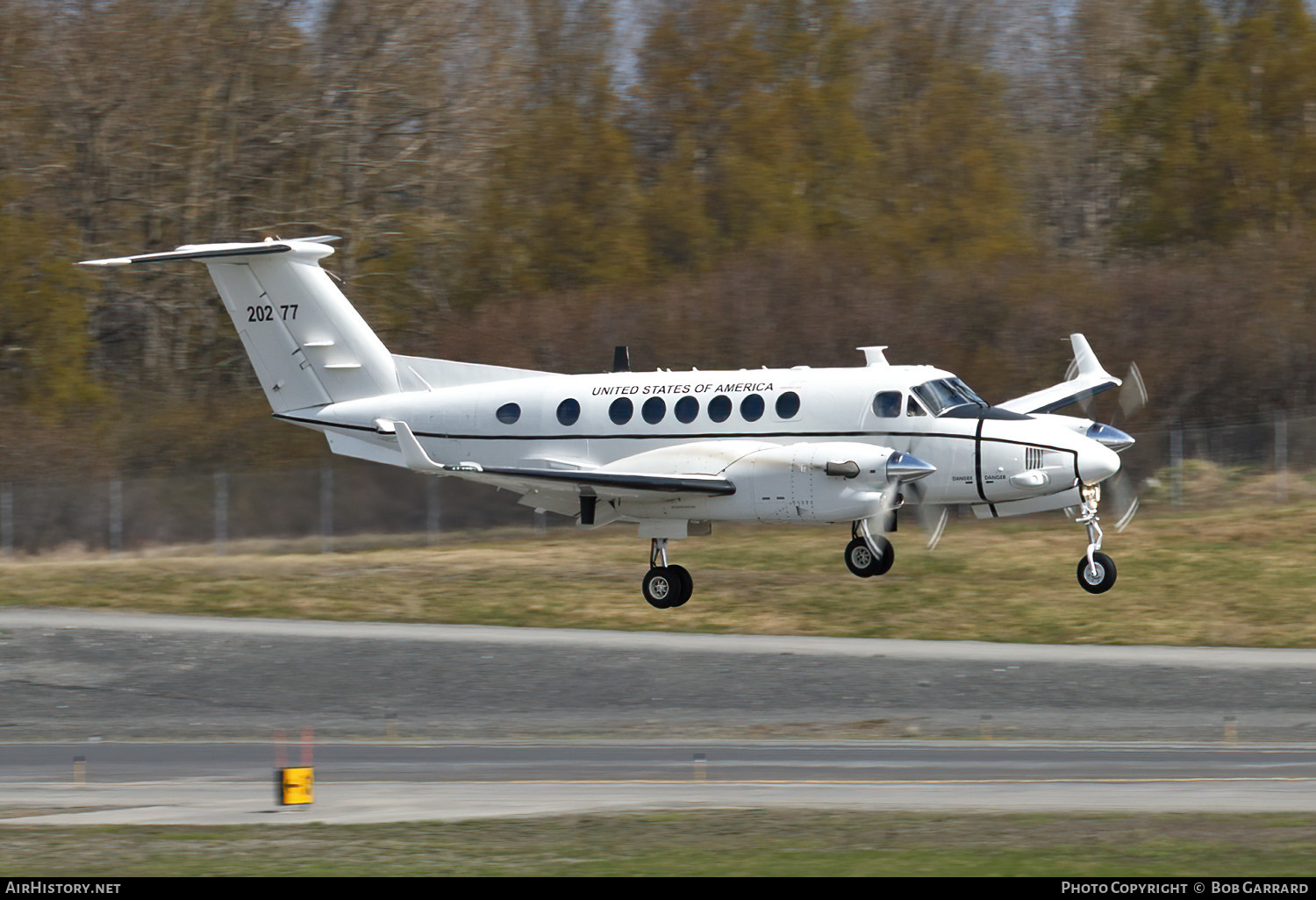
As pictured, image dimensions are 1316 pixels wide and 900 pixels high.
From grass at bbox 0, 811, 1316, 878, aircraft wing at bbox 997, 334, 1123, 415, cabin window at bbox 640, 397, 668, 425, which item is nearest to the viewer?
grass at bbox 0, 811, 1316, 878

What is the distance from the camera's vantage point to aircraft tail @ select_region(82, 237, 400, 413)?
105ft

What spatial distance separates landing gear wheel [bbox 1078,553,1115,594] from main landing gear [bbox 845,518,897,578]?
322 centimetres

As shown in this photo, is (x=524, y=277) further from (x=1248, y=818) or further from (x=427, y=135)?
(x=1248, y=818)

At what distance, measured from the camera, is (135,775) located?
2933 centimetres

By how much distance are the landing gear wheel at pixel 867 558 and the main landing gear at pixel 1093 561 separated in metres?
3.25

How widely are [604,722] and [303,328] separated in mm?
10805

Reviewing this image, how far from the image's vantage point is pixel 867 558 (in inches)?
1152

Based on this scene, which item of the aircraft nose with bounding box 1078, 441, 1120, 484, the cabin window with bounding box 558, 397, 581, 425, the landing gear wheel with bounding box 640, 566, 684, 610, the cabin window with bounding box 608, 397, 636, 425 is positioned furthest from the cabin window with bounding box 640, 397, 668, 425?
the aircraft nose with bounding box 1078, 441, 1120, 484

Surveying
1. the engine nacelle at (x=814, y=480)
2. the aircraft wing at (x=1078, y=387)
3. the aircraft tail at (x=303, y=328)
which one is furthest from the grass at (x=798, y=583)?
the engine nacelle at (x=814, y=480)

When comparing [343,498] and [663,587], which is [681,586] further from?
[343,498]

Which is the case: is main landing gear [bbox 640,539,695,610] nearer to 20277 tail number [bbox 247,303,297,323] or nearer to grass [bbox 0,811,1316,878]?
grass [bbox 0,811,1316,878]

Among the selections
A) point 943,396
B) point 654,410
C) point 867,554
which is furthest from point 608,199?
point 943,396
